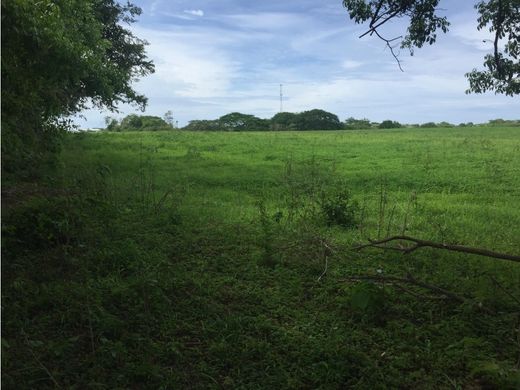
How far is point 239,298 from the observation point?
4.96 meters

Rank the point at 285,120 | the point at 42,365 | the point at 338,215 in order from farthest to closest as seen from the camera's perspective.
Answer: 1. the point at 285,120
2. the point at 338,215
3. the point at 42,365

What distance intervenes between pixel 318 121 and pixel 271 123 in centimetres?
582

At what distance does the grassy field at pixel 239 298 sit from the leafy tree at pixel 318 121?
44.1 meters

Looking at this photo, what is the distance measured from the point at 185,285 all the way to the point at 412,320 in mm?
2328

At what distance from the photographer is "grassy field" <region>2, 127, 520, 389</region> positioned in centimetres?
370

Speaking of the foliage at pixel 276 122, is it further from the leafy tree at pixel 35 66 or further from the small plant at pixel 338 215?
the small plant at pixel 338 215

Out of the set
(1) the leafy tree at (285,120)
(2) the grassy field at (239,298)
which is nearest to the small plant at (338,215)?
(2) the grassy field at (239,298)

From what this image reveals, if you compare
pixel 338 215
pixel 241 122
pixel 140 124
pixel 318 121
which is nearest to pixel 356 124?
pixel 318 121

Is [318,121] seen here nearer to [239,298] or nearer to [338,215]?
[338,215]

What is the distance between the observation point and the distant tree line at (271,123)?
41.0 meters

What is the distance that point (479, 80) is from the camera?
25.6 ft

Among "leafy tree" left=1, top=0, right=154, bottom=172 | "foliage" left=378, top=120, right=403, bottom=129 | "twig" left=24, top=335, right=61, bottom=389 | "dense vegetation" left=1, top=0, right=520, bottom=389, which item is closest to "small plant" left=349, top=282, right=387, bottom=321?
"dense vegetation" left=1, top=0, right=520, bottom=389

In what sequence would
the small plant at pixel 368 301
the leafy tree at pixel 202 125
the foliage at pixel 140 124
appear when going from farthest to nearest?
the leafy tree at pixel 202 125
the foliage at pixel 140 124
the small plant at pixel 368 301

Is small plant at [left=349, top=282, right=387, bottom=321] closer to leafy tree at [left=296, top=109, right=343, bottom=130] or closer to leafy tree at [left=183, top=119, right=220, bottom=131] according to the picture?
leafy tree at [left=183, top=119, right=220, bottom=131]
